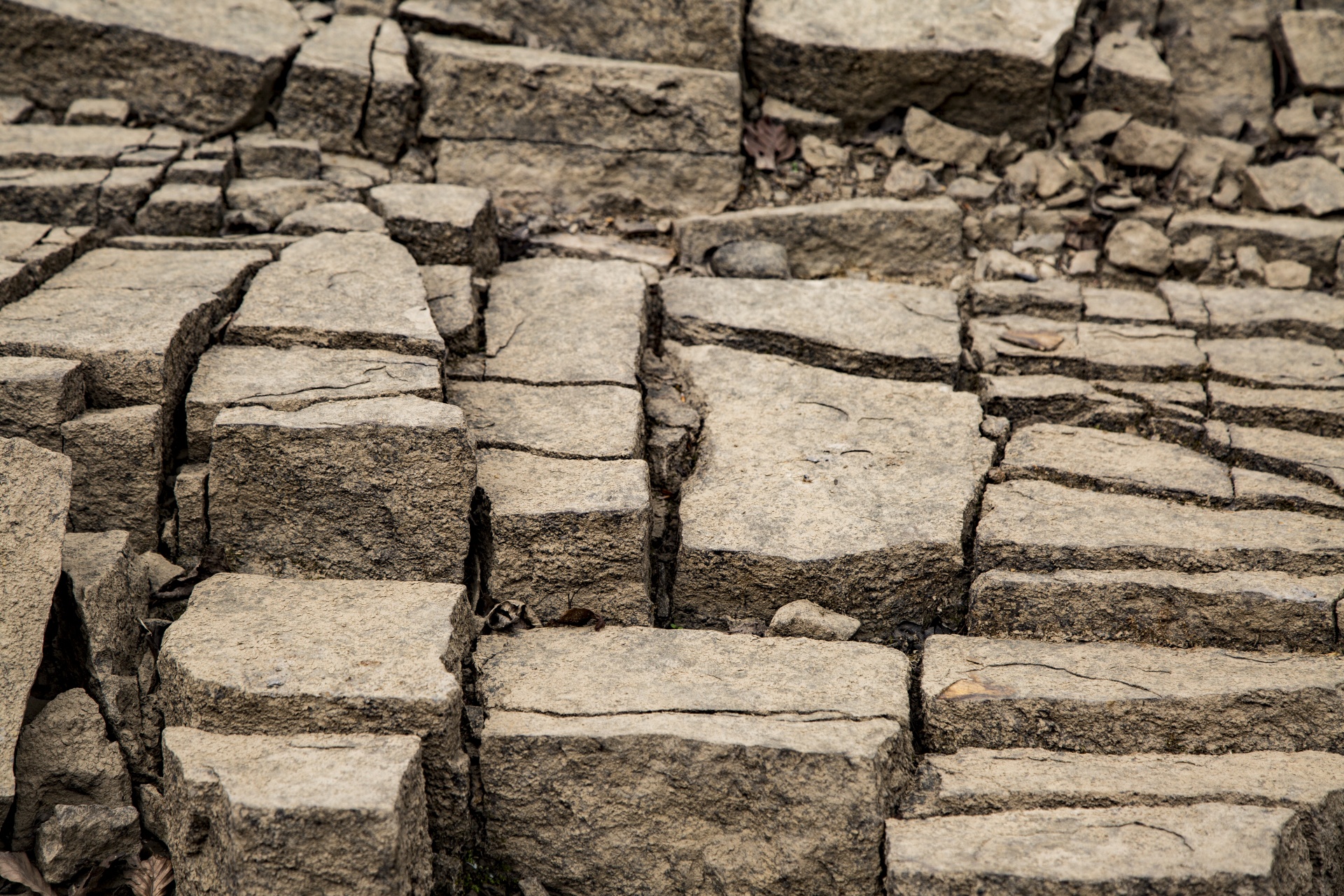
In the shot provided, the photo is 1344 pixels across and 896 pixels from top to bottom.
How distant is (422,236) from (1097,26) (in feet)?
10.8

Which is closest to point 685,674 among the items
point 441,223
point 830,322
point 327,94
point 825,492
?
point 825,492

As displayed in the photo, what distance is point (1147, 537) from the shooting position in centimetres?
299

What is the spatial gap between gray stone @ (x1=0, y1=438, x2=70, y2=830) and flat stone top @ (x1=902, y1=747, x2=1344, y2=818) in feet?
6.63

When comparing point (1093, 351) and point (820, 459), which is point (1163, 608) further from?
point (1093, 351)

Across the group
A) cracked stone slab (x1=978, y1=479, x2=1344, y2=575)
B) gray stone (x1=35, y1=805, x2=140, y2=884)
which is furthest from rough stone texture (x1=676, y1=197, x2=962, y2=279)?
gray stone (x1=35, y1=805, x2=140, y2=884)

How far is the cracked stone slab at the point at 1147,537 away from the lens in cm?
294

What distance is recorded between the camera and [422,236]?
3.86 m

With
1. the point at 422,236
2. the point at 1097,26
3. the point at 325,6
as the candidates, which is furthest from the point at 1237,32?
the point at 325,6

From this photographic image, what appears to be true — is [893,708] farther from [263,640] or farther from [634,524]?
[263,640]

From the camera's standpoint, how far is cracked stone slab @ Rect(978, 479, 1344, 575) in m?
2.94

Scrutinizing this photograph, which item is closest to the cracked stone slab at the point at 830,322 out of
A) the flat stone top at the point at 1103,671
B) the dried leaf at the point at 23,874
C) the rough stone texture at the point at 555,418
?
the rough stone texture at the point at 555,418

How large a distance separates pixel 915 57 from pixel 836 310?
4.70 feet

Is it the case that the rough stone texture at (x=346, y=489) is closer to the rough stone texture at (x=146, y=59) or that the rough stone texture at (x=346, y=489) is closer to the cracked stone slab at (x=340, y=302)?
the cracked stone slab at (x=340, y=302)

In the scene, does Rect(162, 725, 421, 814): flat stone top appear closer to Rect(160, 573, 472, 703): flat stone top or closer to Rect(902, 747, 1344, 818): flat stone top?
Rect(160, 573, 472, 703): flat stone top
